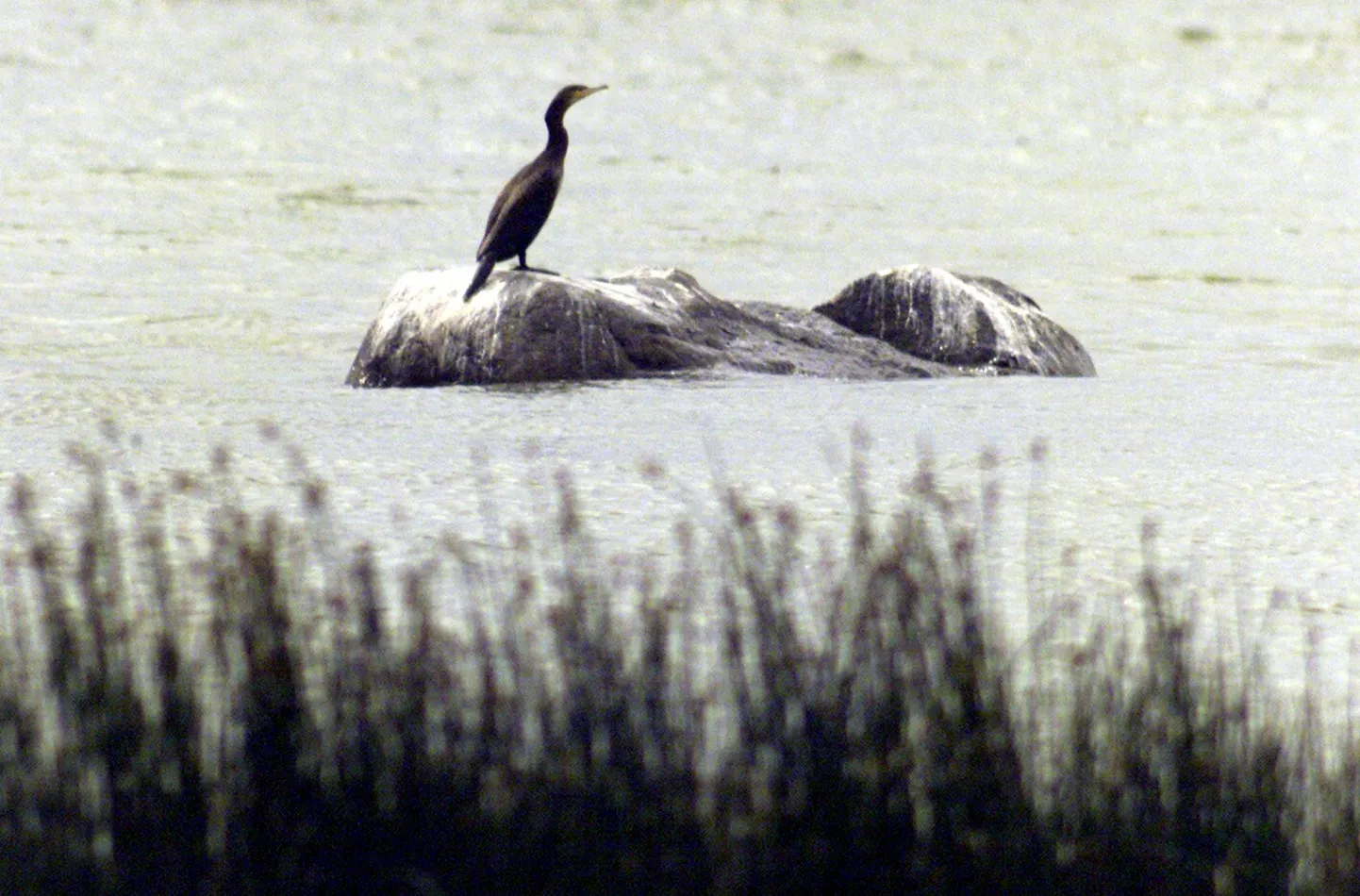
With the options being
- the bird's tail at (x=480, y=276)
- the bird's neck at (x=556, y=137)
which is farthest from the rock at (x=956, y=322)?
the bird's tail at (x=480, y=276)

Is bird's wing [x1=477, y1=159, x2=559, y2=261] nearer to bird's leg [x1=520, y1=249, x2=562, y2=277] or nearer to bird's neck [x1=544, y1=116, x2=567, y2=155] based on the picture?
bird's neck [x1=544, y1=116, x2=567, y2=155]

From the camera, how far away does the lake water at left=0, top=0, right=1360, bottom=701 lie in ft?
31.7

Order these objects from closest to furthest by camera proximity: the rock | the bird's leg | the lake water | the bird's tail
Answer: the lake water
the bird's tail
the bird's leg
the rock

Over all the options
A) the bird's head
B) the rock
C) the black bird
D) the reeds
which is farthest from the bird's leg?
the reeds

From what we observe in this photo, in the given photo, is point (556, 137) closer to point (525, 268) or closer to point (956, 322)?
point (525, 268)

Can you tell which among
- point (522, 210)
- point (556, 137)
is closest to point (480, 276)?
point (522, 210)

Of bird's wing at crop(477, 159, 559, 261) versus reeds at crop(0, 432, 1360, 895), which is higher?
bird's wing at crop(477, 159, 559, 261)

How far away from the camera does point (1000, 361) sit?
43.9ft

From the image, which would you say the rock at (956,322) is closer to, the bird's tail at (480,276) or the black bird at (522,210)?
the black bird at (522,210)

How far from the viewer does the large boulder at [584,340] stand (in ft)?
40.4

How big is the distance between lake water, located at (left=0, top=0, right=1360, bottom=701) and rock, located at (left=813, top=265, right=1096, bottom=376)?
359 millimetres

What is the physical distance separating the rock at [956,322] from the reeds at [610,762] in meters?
8.71

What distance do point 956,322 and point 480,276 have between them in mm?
2775

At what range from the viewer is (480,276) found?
1223 cm
